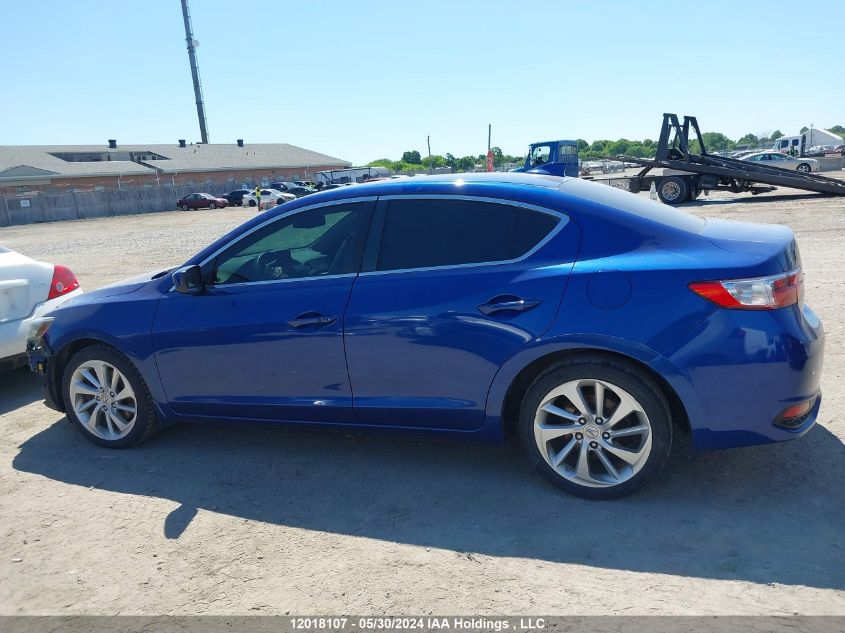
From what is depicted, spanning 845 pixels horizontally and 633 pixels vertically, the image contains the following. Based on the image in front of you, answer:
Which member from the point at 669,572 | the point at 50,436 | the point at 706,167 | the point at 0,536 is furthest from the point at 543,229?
the point at 706,167

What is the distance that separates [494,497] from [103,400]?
8.93 feet

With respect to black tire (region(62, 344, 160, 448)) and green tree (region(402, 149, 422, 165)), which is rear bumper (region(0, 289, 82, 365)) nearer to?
black tire (region(62, 344, 160, 448))

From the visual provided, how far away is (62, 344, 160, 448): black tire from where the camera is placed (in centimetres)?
438

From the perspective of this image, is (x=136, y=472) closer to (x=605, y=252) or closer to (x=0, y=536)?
(x=0, y=536)

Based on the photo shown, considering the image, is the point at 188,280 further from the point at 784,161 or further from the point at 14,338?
the point at 784,161

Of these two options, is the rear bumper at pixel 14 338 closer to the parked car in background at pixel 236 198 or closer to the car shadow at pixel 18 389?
the car shadow at pixel 18 389

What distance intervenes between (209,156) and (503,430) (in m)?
72.8

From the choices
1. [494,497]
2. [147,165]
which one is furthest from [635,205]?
[147,165]

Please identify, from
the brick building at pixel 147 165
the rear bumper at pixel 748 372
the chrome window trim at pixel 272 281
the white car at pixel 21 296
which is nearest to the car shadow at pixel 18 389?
the white car at pixel 21 296

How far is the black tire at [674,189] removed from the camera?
2300 cm

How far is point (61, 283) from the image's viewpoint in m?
6.25

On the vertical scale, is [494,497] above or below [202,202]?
above

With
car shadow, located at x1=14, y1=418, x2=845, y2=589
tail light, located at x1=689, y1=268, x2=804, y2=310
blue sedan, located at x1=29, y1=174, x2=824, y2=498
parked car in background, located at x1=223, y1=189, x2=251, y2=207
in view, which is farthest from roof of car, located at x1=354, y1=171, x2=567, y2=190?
parked car in background, located at x1=223, y1=189, x2=251, y2=207

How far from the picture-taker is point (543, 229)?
351 centimetres
